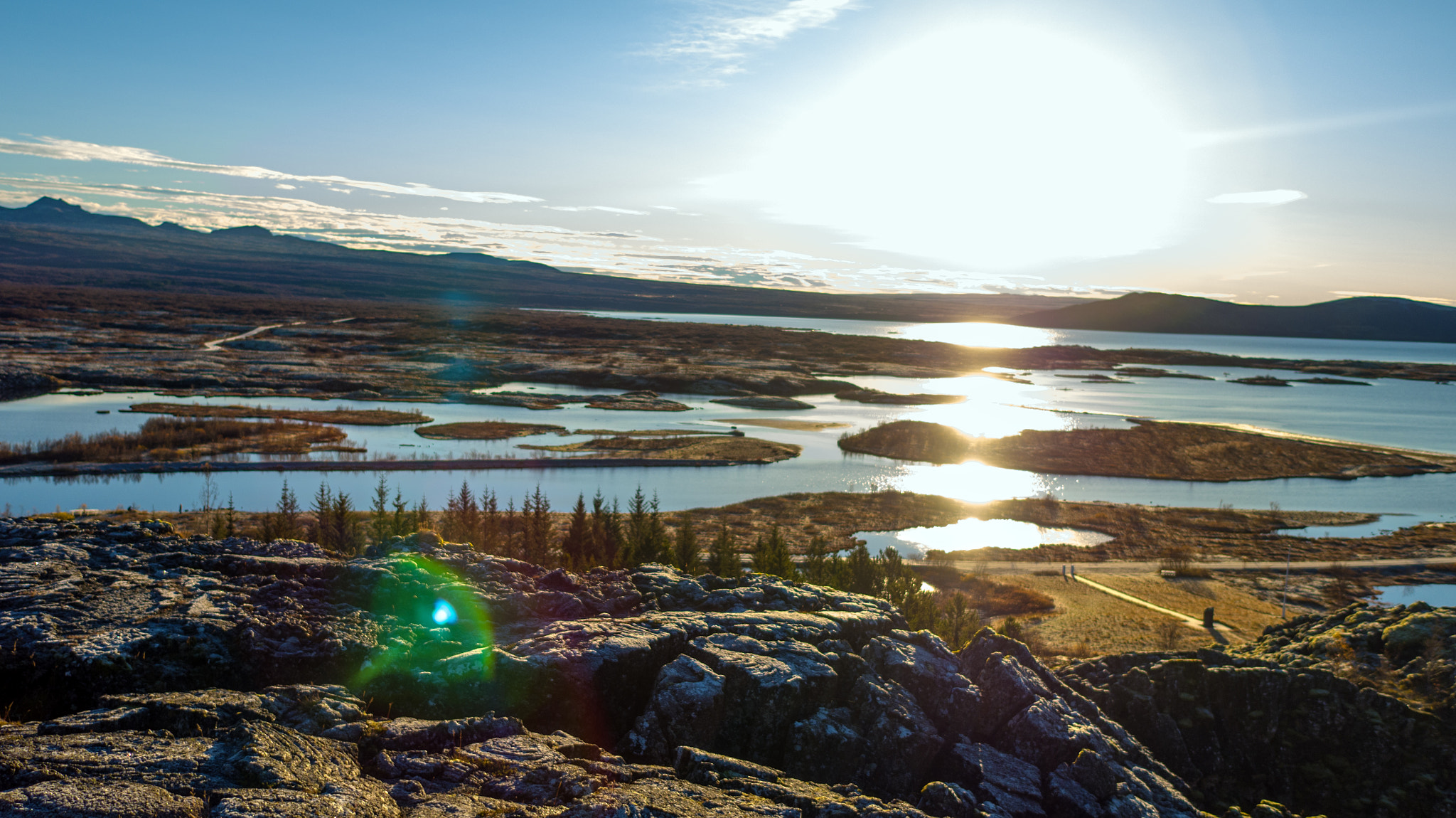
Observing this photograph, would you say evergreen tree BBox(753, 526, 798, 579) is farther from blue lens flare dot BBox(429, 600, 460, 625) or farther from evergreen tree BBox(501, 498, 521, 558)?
blue lens flare dot BBox(429, 600, 460, 625)

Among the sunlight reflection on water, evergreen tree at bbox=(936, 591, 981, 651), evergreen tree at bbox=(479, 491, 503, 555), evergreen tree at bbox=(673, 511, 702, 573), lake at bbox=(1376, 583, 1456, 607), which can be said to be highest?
evergreen tree at bbox=(673, 511, 702, 573)

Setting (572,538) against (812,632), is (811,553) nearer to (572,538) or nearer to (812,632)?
(572,538)

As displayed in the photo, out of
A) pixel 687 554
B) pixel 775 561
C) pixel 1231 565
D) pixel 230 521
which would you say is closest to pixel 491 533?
pixel 687 554

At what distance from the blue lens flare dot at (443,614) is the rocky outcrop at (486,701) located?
0.03 metres

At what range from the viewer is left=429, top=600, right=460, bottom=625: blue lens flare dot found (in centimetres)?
1066

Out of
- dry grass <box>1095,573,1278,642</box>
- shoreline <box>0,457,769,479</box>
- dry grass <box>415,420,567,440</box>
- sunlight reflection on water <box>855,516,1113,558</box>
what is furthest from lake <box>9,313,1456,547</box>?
dry grass <box>1095,573,1278,642</box>

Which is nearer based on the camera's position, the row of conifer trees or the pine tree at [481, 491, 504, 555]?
the row of conifer trees

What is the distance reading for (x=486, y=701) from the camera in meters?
8.35

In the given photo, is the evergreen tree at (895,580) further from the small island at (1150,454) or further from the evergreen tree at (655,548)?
the small island at (1150,454)

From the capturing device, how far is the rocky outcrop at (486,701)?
20.8 feet

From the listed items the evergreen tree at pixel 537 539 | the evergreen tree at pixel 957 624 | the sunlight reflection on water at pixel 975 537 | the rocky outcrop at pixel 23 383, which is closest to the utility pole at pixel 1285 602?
the sunlight reflection on water at pixel 975 537

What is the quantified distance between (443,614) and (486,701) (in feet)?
9.10

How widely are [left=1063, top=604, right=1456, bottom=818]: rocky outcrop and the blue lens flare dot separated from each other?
8984 mm

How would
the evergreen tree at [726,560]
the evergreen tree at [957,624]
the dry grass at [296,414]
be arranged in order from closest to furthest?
the evergreen tree at [957,624]
the evergreen tree at [726,560]
the dry grass at [296,414]
